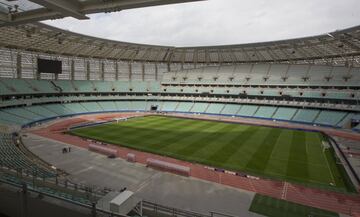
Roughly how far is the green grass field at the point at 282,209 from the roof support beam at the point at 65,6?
51.9ft

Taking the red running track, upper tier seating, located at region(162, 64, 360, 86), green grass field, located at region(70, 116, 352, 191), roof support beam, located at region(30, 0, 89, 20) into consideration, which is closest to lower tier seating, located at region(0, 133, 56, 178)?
roof support beam, located at region(30, 0, 89, 20)

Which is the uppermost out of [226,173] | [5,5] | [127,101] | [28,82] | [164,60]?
[164,60]

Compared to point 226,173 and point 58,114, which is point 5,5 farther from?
point 58,114

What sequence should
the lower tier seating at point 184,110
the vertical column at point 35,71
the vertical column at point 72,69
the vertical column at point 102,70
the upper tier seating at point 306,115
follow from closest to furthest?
the lower tier seating at point 184,110 < the upper tier seating at point 306,115 < the vertical column at point 35,71 < the vertical column at point 72,69 < the vertical column at point 102,70

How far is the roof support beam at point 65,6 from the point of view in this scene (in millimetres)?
8500

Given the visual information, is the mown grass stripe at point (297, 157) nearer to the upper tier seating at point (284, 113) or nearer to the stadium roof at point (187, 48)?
the upper tier seating at point (284, 113)

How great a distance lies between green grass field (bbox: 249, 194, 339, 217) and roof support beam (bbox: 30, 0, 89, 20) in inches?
623

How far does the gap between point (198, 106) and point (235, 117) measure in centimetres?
1230

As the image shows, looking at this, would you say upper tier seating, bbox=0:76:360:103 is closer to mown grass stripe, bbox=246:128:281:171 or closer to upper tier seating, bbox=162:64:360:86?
upper tier seating, bbox=162:64:360:86

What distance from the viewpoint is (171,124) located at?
4566 centimetres

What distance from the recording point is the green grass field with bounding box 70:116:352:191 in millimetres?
22280

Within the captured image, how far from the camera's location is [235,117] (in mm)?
56969

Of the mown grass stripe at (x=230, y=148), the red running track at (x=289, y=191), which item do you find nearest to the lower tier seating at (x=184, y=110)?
the mown grass stripe at (x=230, y=148)

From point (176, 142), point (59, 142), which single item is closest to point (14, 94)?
point (59, 142)
